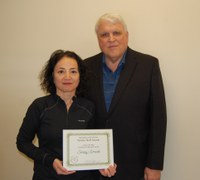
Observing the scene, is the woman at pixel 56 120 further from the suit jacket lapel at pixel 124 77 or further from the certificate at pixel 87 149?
the suit jacket lapel at pixel 124 77

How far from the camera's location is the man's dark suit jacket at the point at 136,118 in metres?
1.88

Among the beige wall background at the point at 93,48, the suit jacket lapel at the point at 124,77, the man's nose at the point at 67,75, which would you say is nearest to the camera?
the man's nose at the point at 67,75

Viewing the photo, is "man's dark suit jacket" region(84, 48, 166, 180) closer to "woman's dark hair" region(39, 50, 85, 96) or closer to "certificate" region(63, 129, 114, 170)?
"woman's dark hair" region(39, 50, 85, 96)

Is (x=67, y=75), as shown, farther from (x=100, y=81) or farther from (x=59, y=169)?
(x=59, y=169)

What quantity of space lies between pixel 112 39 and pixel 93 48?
541 millimetres

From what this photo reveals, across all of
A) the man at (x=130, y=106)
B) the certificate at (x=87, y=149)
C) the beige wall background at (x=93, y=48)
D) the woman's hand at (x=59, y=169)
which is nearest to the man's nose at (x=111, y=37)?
the man at (x=130, y=106)

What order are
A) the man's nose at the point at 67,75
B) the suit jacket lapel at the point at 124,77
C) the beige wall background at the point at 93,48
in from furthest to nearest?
the beige wall background at the point at 93,48
the suit jacket lapel at the point at 124,77
the man's nose at the point at 67,75

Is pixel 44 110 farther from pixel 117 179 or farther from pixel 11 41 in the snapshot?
pixel 11 41

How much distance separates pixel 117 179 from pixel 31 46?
4.77 ft

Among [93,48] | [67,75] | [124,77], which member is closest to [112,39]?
[124,77]

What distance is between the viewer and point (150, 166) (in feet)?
6.15

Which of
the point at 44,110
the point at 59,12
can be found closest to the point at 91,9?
the point at 59,12

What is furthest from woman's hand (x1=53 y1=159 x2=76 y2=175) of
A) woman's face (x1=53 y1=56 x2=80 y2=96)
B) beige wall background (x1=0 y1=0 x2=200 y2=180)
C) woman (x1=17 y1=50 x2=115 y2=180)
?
beige wall background (x1=0 y1=0 x2=200 y2=180)

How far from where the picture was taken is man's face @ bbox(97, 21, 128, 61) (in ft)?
6.32
